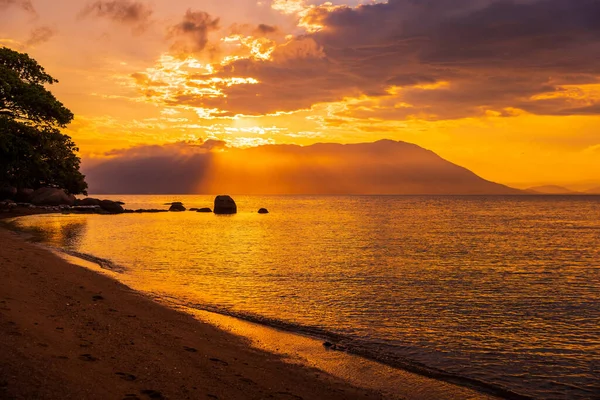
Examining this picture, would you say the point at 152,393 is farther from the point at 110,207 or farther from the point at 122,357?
the point at 110,207

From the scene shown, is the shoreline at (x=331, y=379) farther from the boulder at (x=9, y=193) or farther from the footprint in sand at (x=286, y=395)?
the boulder at (x=9, y=193)

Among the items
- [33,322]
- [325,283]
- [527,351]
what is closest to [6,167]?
[325,283]

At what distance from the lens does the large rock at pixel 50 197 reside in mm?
81625

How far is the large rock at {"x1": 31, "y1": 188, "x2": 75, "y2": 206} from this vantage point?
81.6 metres

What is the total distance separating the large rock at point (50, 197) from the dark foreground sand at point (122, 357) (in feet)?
253

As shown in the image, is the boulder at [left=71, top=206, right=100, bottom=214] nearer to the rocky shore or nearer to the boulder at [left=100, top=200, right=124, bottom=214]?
the rocky shore

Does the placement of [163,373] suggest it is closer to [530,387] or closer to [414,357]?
[414,357]

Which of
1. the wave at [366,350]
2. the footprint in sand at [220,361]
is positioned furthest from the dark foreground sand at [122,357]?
the wave at [366,350]

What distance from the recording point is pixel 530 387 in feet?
34.1

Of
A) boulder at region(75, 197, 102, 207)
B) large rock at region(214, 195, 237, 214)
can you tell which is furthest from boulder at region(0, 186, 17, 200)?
large rock at region(214, 195, 237, 214)

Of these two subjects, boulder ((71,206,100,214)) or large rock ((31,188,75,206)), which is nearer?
large rock ((31,188,75,206))

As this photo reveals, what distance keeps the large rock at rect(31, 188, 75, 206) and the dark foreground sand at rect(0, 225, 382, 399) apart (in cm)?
7702

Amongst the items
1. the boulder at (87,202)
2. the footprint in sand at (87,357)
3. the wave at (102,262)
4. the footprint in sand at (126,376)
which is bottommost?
the wave at (102,262)

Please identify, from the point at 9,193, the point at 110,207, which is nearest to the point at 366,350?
the point at 9,193
